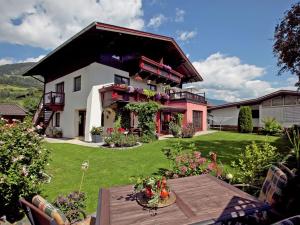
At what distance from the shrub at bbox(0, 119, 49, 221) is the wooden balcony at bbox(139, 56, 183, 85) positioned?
42.7 feet

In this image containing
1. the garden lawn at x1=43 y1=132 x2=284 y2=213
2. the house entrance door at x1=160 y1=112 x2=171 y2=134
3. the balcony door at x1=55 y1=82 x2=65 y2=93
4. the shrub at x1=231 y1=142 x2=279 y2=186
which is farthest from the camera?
the house entrance door at x1=160 y1=112 x2=171 y2=134

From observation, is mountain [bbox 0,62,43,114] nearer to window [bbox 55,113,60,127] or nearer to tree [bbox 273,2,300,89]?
window [bbox 55,113,60,127]

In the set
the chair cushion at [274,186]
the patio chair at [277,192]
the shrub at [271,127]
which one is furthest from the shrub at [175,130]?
the patio chair at [277,192]

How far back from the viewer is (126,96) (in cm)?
1457

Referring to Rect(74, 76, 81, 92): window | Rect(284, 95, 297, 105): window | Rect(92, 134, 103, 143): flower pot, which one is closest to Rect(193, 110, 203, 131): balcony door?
Rect(284, 95, 297, 105): window

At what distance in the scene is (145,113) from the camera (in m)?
14.1

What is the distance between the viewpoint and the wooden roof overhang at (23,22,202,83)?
14508 mm

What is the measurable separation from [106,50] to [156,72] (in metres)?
5.27

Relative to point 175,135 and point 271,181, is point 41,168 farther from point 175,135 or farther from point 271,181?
point 175,135

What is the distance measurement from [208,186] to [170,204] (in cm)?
94

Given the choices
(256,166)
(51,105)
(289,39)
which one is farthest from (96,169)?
(51,105)

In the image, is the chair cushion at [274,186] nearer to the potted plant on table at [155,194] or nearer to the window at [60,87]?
the potted plant on table at [155,194]

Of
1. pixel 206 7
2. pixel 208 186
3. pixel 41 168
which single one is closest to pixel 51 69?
pixel 206 7

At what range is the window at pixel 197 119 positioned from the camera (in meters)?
21.8
